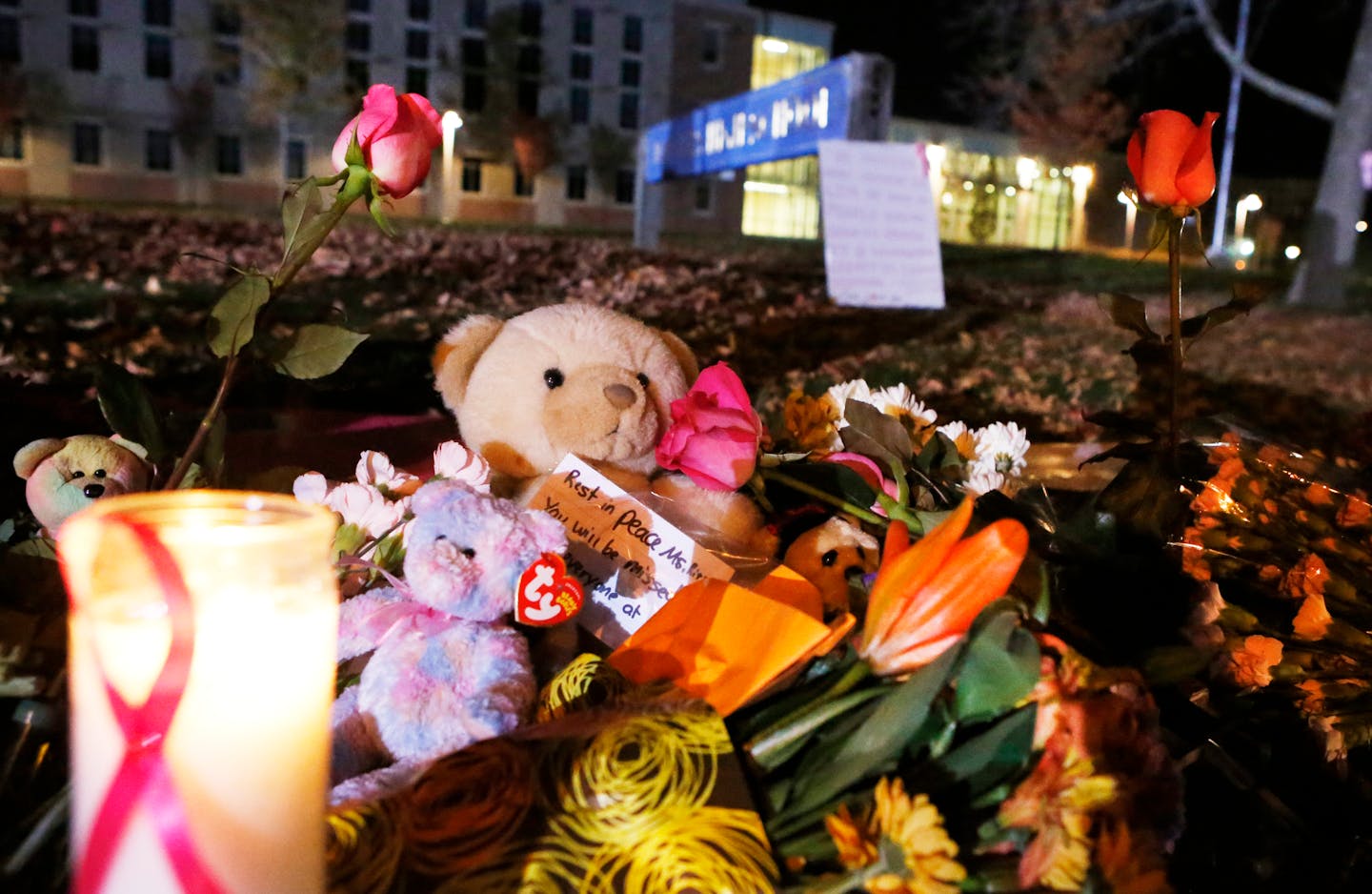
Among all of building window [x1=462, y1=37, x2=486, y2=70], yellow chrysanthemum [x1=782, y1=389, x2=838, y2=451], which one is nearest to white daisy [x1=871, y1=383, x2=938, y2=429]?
yellow chrysanthemum [x1=782, y1=389, x2=838, y2=451]

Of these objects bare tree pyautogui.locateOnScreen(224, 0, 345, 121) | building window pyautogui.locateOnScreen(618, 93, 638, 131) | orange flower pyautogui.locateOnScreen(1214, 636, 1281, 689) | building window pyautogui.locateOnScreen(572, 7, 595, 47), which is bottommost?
orange flower pyautogui.locateOnScreen(1214, 636, 1281, 689)

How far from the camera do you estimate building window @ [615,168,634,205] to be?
14.0m

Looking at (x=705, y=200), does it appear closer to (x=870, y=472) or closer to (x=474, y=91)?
(x=474, y=91)

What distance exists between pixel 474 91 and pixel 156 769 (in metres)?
13.5

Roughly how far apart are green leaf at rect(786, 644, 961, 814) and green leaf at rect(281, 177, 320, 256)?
50 cm

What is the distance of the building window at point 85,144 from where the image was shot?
13.0m

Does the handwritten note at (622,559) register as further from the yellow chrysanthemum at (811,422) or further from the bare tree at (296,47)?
the bare tree at (296,47)

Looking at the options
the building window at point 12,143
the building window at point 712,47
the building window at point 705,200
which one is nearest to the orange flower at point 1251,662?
the building window at point 705,200

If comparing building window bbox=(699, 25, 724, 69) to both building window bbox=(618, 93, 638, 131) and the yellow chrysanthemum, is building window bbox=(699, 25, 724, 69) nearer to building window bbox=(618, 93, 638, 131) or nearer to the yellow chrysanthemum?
building window bbox=(618, 93, 638, 131)

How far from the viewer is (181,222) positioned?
3.95 meters

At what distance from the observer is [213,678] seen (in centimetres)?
36

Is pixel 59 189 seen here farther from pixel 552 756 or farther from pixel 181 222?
pixel 552 756

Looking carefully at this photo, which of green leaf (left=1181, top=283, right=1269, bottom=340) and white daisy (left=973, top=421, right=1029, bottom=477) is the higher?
green leaf (left=1181, top=283, right=1269, bottom=340)

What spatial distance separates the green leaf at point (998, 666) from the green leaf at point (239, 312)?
0.51m
